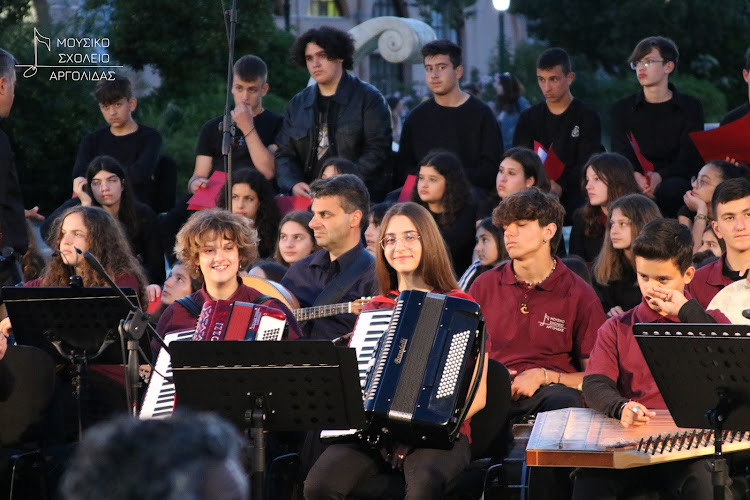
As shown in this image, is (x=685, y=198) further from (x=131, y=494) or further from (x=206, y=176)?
(x=131, y=494)

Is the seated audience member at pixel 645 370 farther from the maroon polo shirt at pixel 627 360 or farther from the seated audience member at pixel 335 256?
the seated audience member at pixel 335 256

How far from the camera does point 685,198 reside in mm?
8117

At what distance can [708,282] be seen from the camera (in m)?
6.21

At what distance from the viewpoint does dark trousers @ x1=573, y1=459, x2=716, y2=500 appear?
508cm

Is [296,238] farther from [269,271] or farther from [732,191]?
[732,191]

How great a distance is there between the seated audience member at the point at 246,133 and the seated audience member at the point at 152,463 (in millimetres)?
7174

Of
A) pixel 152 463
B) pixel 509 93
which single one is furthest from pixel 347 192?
pixel 509 93

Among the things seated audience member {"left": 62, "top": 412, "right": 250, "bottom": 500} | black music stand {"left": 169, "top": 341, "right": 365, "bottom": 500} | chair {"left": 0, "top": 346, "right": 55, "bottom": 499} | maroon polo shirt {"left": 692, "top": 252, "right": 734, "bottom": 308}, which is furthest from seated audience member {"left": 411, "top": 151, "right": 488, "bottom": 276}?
seated audience member {"left": 62, "top": 412, "right": 250, "bottom": 500}

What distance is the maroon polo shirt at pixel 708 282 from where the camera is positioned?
20.2 ft

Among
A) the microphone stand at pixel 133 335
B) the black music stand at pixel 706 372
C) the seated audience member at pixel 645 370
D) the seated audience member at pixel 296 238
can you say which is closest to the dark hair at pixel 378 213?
the seated audience member at pixel 296 238

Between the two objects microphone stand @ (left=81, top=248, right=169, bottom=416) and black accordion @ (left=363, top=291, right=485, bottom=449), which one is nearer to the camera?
microphone stand @ (left=81, top=248, right=169, bottom=416)

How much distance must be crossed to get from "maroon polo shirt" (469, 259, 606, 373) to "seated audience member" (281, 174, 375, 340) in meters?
0.84

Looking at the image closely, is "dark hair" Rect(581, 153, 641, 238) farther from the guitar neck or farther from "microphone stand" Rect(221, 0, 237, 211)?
"microphone stand" Rect(221, 0, 237, 211)

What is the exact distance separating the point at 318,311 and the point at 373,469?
130 centimetres
